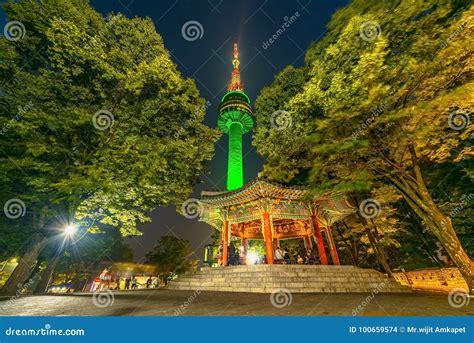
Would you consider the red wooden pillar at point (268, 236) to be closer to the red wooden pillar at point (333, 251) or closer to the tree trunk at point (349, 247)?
the red wooden pillar at point (333, 251)

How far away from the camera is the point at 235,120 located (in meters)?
28.2

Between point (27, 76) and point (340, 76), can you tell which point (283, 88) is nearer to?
point (340, 76)

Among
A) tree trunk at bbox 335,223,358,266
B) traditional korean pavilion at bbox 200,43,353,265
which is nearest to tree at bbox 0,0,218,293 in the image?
traditional korean pavilion at bbox 200,43,353,265

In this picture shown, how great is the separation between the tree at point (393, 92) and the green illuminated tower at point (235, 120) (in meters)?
14.2

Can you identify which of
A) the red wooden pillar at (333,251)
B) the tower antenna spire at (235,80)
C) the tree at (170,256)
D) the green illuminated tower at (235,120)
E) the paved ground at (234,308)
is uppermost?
the tower antenna spire at (235,80)

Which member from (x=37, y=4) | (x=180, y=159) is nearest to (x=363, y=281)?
(x=180, y=159)

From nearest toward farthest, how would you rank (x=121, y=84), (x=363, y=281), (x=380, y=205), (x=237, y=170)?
(x=121, y=84) < (x=363, y=281) < (x=380, y=205) < (x=237, y=170)

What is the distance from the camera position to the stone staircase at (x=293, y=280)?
9258 millimetres

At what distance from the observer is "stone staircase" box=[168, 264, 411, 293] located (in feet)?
30.4

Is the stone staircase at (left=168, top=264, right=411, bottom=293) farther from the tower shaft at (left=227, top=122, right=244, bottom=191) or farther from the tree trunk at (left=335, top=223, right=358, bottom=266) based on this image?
the tower shaft at (left=227, top=122, right=244, bottom=191)

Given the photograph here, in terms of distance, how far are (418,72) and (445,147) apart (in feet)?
13.2

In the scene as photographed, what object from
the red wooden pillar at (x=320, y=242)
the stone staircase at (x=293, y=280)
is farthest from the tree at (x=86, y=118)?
the red wooden pillar at (x=320, y=242)

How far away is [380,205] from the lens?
14891 mm

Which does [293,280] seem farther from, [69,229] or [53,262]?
[53,262]
